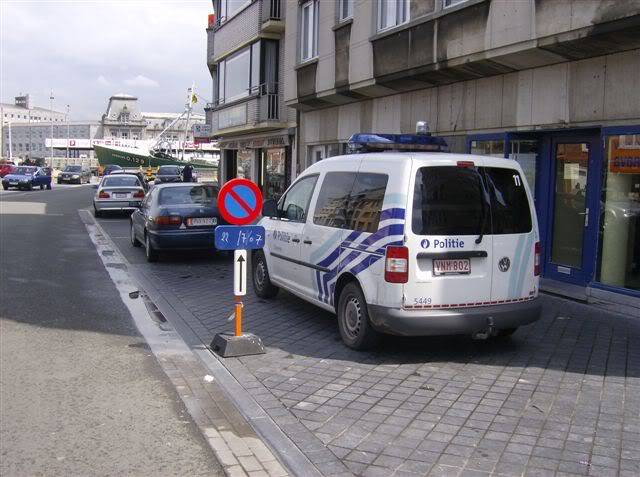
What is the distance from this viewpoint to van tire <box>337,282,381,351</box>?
639 cm

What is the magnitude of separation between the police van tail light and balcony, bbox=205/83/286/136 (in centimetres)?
1626

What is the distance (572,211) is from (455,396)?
221 inches

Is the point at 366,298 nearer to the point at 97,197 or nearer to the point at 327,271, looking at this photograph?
the point at 327,271

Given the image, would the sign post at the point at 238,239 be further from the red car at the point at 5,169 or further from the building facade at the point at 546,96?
the red car at the point at 5,169

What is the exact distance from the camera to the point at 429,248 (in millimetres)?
5961

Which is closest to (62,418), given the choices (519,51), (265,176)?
(519,51)

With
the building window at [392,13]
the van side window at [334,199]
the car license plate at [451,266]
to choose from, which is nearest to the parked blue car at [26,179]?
the building window at [392,13]

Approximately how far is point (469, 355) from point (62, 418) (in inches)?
146

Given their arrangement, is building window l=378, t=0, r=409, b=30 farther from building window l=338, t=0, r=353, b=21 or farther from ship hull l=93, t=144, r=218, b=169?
ship hull l=93, t=144, r=218, b=169

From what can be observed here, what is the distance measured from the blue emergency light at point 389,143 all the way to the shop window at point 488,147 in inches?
44.8

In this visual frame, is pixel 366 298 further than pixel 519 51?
No

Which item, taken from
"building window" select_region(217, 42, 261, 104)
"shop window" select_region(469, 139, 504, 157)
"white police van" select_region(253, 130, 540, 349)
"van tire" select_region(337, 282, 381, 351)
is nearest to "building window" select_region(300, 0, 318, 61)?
"building window" select_region(217, 42, 261, 104)

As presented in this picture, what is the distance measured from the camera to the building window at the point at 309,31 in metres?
18.0

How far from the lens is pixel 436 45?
11914mm
